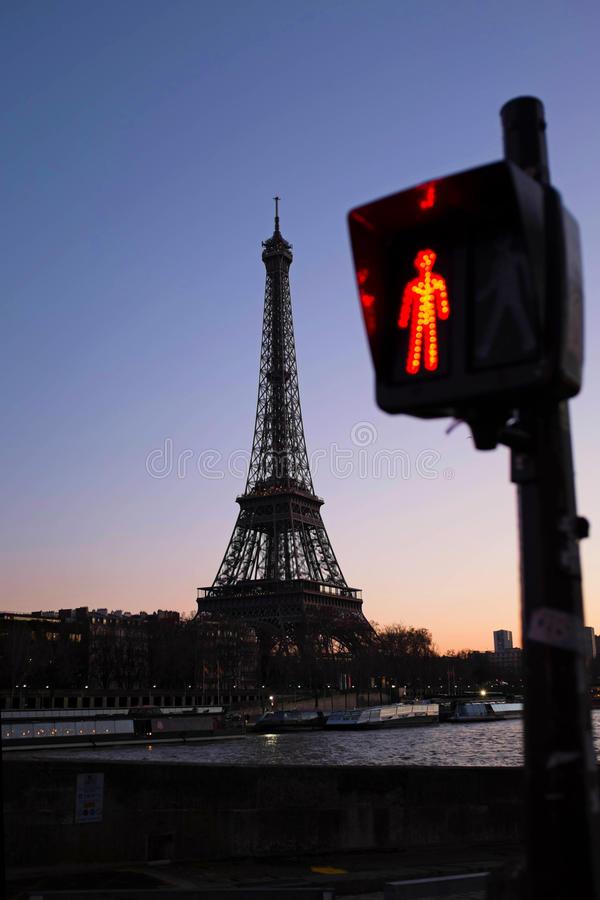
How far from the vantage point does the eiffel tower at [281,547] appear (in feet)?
420

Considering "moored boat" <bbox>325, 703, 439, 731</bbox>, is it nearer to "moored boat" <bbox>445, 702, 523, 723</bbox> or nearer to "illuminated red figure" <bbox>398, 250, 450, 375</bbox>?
"moored boat" <bbox>445, 702, 523, 723</bbox>

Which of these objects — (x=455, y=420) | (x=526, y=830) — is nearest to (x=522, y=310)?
(x=455, y=420)

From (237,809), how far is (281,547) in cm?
11681

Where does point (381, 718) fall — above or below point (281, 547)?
below

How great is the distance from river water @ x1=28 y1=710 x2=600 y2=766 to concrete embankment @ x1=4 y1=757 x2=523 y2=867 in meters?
27.2

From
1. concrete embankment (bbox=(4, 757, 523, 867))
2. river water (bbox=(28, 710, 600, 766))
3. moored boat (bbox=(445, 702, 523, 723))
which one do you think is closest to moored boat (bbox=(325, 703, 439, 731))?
moored boat (bbox=(445, 702, 523, 723))

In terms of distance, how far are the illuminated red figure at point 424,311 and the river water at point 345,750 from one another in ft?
128

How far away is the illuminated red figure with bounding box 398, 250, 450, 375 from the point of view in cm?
394

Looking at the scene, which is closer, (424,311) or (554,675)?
(554,675)

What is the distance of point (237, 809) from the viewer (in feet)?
45.9

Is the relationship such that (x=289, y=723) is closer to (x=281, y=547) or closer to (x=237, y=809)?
(x=281, y=547)

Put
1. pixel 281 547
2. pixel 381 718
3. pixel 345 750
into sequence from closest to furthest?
pixel 345 750, pixel 381 718, pixel 281 547

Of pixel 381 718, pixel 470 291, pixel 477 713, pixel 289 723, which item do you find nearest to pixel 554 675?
pixel 470 291

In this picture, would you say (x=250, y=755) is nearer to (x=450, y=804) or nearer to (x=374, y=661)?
(x=450, y=804)
